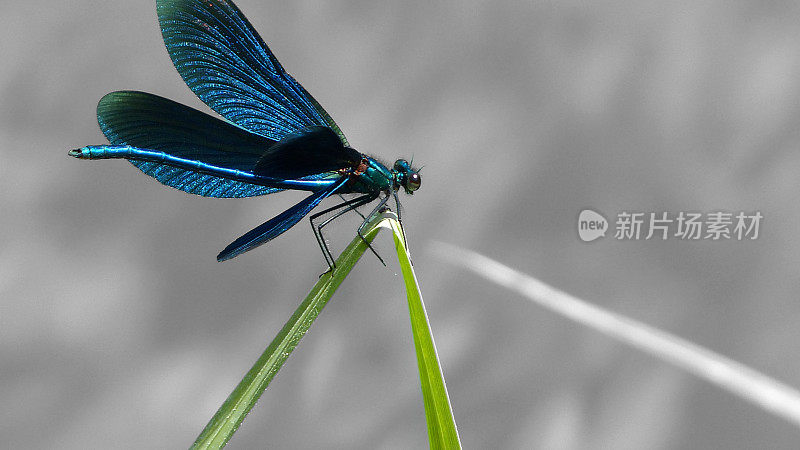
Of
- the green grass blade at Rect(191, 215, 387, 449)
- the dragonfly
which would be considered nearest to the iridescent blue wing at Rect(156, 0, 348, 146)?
the dragonfly

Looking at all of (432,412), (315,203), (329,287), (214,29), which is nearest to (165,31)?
(214,29)

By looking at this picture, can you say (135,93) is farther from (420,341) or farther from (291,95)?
(420,341)

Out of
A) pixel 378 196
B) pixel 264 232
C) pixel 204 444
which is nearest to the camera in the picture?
pixel 204 444

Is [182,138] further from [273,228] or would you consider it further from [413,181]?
[413,181]

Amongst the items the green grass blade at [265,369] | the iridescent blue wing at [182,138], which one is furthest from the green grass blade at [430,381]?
the iridescent blue wing at [182,138]

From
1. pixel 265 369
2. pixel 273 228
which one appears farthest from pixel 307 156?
pixel 265 369

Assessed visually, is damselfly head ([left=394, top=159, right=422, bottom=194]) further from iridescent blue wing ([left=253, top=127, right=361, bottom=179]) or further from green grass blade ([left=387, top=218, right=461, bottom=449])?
green grass blade ([left=387, top=218, right=461, bottom=449])
